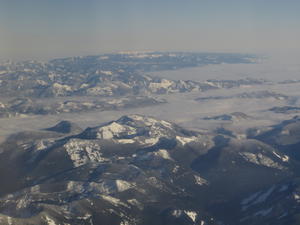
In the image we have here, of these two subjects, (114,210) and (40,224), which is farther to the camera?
(114,210)

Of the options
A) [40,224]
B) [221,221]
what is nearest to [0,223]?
[40,224]

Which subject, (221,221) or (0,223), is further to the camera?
(221,221)

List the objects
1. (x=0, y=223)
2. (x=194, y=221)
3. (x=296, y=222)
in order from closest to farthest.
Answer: (x=0, y=223)
(x=296, y=222)
(x=194, y=221)

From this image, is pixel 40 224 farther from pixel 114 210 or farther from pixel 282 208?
pixel 282 208

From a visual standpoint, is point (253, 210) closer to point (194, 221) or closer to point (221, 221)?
point (221, 221)

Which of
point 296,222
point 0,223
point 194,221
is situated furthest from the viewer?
point 194,221

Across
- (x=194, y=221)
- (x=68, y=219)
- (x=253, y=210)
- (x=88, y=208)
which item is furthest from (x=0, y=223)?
(x=253, y=210)

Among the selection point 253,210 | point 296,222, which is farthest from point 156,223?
Result: point 296,222

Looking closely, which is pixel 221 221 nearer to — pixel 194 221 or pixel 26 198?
pixel 194 221
